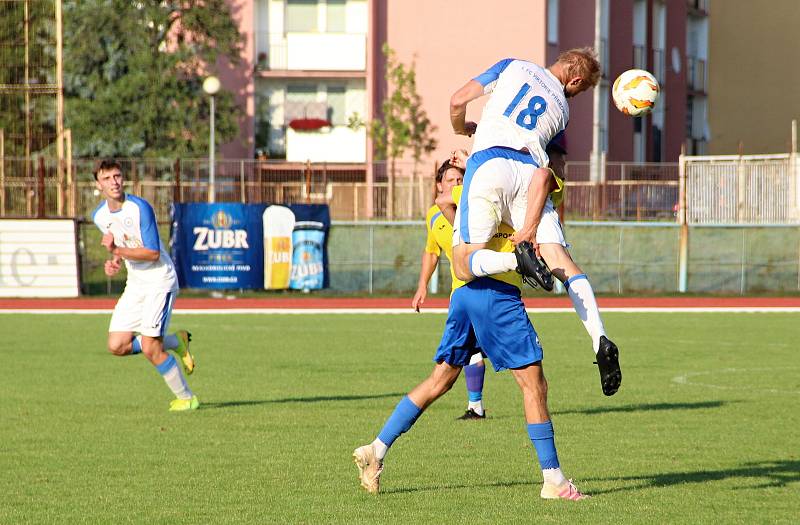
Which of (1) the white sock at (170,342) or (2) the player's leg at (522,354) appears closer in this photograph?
(2) the player's leg at (522,354)

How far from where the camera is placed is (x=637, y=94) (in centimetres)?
895

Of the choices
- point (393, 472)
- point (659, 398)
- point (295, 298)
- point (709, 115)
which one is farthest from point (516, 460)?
point (709, 115)

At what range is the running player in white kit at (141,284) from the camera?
12.0 m

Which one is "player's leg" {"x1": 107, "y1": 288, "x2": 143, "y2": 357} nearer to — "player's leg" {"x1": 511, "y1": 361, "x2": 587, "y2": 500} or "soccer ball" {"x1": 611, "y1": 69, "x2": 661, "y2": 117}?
"soccer ball" {"x1": 611, "y1": 69, "x2": 661, "y2": 117}

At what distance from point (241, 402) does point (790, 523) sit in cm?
680

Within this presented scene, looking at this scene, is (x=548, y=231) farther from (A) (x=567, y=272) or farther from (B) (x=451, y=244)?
(B) (x=451, y=244)

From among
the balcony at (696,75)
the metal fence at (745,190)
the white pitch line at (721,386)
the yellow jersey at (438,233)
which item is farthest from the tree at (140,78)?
the yellow jersey at (438,233)

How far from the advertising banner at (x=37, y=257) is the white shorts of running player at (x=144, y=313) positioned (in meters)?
17.0

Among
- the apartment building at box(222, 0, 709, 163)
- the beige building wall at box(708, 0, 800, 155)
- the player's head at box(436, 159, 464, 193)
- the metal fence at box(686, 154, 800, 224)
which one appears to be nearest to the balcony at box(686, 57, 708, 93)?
the beige building wall at box(708, 0, 800, 155)

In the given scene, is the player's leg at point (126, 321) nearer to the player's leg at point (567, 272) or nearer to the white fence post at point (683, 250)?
the player's leg at point (567, 272)

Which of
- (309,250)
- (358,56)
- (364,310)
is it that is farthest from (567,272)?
(358,56)

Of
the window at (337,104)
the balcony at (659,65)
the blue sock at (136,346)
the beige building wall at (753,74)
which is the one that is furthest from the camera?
the beige building wall at (753,74)

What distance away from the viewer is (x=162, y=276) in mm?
12328

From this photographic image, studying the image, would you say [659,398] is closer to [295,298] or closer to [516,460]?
[516,460]
